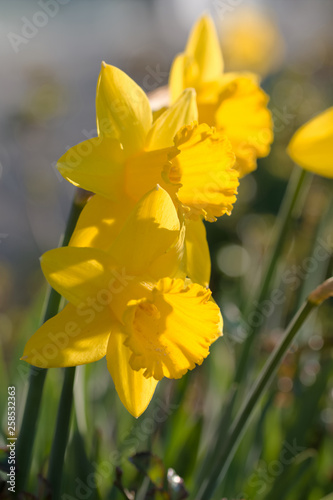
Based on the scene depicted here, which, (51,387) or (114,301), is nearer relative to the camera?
(114,301)

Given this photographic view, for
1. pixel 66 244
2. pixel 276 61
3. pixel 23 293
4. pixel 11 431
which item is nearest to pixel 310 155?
pixel 66 244

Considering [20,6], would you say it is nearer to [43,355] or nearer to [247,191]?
[247,191]

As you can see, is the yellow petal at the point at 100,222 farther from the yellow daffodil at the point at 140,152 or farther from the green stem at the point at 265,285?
the green stem at the point at 265,285

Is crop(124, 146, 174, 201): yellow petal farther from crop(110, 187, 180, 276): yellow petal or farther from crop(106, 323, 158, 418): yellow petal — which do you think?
crop(106, 323, 158, 418): yellow petal

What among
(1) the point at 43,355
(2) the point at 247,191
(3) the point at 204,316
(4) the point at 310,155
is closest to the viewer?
(1) the point at 43,355

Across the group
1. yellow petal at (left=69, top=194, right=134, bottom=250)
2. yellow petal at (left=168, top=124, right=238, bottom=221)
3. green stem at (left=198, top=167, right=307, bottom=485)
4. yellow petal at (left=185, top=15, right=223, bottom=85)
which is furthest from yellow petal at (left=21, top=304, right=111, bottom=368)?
yellow petal at (left=185, top=15, right=223, bottom=85)
